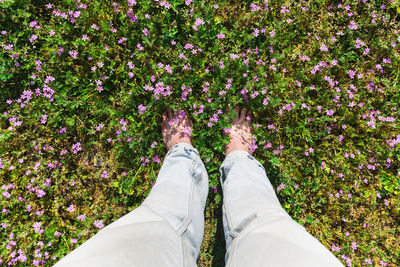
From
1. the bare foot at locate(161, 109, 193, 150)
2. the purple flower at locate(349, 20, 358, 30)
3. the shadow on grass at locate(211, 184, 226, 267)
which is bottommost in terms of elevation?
the shadow on grass at locate(211, 184, 226, 267)

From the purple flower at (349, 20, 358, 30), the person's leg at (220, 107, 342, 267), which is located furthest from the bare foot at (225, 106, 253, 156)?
the purple flower at (349, 20, 358, 30)

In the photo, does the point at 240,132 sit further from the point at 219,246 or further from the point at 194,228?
the point at 219,246

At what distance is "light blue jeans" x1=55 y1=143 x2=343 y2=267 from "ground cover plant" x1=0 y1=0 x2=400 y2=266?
1.72 ft

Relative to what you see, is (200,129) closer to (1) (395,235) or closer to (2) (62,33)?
(2) (62,33)

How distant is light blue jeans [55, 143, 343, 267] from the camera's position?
1343mm

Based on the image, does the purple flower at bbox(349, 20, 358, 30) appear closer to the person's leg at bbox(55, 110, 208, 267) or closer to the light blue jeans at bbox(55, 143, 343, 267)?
the light blue jeans at bbox(55, 143, 343, 267)

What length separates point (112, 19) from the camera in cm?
298

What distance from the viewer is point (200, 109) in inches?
111

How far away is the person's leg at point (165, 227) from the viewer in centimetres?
132

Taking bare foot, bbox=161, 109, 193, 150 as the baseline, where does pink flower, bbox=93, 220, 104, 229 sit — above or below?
below

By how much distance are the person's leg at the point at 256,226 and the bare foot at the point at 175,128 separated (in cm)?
59

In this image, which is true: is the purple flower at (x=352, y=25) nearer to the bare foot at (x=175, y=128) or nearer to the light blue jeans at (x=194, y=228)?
the light blue jeans at (x=194, y=228)

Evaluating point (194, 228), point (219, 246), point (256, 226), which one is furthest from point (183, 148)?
Result: point (219, 246)

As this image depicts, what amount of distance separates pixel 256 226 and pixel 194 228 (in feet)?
2.06
